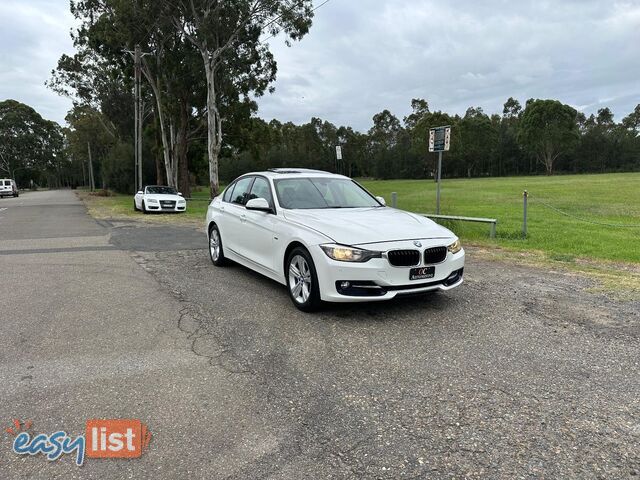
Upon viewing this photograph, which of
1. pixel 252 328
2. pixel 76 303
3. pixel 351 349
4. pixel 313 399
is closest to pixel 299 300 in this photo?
pixel 252 328

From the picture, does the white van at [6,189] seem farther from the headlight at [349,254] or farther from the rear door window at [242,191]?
the headlight at [349,254]

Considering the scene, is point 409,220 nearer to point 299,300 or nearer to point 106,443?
point 299,300

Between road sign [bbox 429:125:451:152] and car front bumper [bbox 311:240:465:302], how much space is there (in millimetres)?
7129

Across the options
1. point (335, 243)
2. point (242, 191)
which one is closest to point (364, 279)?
point (335, 243)

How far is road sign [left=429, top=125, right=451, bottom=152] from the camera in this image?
1150cm

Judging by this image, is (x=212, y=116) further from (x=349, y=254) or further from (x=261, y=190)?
(x=349, y=254)

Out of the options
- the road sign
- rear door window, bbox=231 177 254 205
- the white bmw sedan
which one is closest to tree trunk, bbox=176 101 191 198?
the road sign

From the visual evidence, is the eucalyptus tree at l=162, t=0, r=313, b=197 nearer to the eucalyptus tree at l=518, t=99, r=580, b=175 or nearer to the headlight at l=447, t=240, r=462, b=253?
the headlight at l=447, t=240, r=462, b=253

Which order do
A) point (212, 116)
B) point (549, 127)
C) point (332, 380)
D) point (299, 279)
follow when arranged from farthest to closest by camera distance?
point (549, 127), point (212, 116), point (299, 279), point (332, 380)

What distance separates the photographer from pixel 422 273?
16.6 feet

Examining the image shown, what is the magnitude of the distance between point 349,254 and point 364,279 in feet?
0.96

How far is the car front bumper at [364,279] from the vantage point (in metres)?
4.84

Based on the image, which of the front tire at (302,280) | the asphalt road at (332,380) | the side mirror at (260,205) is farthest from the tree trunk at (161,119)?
the front tire at (302,280)

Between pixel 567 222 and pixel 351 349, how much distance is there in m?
13.3
